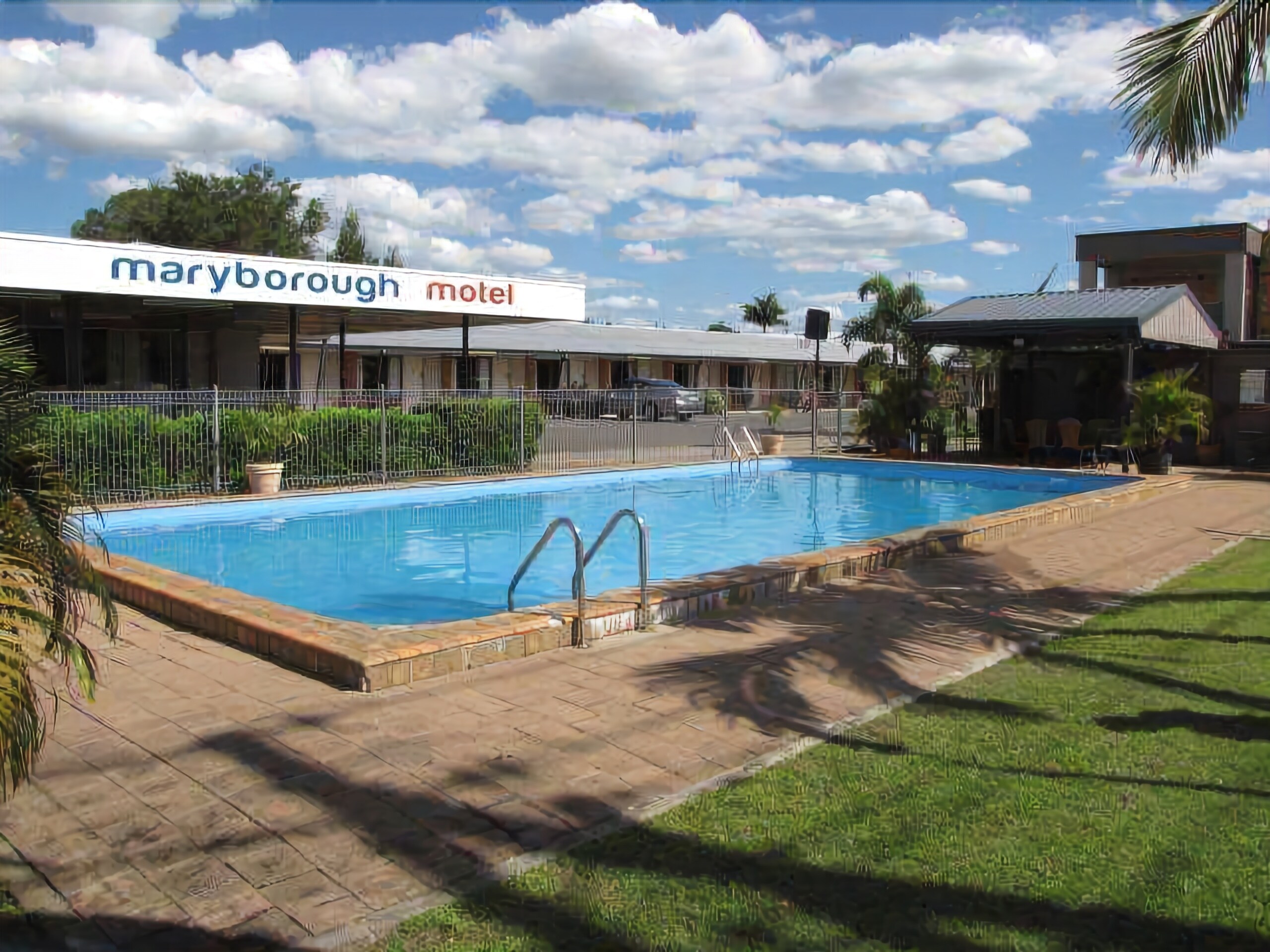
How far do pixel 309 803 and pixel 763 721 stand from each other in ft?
7.42

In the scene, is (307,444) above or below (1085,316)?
below

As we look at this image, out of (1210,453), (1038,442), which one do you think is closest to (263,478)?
(1038,442)

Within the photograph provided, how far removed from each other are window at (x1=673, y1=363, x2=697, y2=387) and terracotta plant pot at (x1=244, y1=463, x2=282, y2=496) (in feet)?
109

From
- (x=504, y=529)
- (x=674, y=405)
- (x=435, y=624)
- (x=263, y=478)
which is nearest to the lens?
(x=435, y=624)

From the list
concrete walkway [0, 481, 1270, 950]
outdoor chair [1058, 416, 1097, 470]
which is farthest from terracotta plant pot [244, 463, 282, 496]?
outdoor chair [1058, 416, 1097, 470]

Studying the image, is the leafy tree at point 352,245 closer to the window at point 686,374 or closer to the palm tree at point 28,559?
Answer: the window at point 686,374

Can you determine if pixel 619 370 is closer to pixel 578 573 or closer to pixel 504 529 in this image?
pixel 504 529

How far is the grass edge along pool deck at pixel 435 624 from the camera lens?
20.4ft

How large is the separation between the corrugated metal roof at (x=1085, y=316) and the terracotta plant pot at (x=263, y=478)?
13.4 m

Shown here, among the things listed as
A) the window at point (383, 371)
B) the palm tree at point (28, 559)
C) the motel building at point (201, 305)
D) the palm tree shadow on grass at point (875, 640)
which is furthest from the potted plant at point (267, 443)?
the window at point (383, 371)

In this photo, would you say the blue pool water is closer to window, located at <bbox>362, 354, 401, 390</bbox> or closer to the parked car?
the parked car

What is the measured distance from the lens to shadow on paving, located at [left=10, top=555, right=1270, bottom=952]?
10.9 ft

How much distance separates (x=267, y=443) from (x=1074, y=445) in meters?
15.3

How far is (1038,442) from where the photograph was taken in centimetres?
2269
